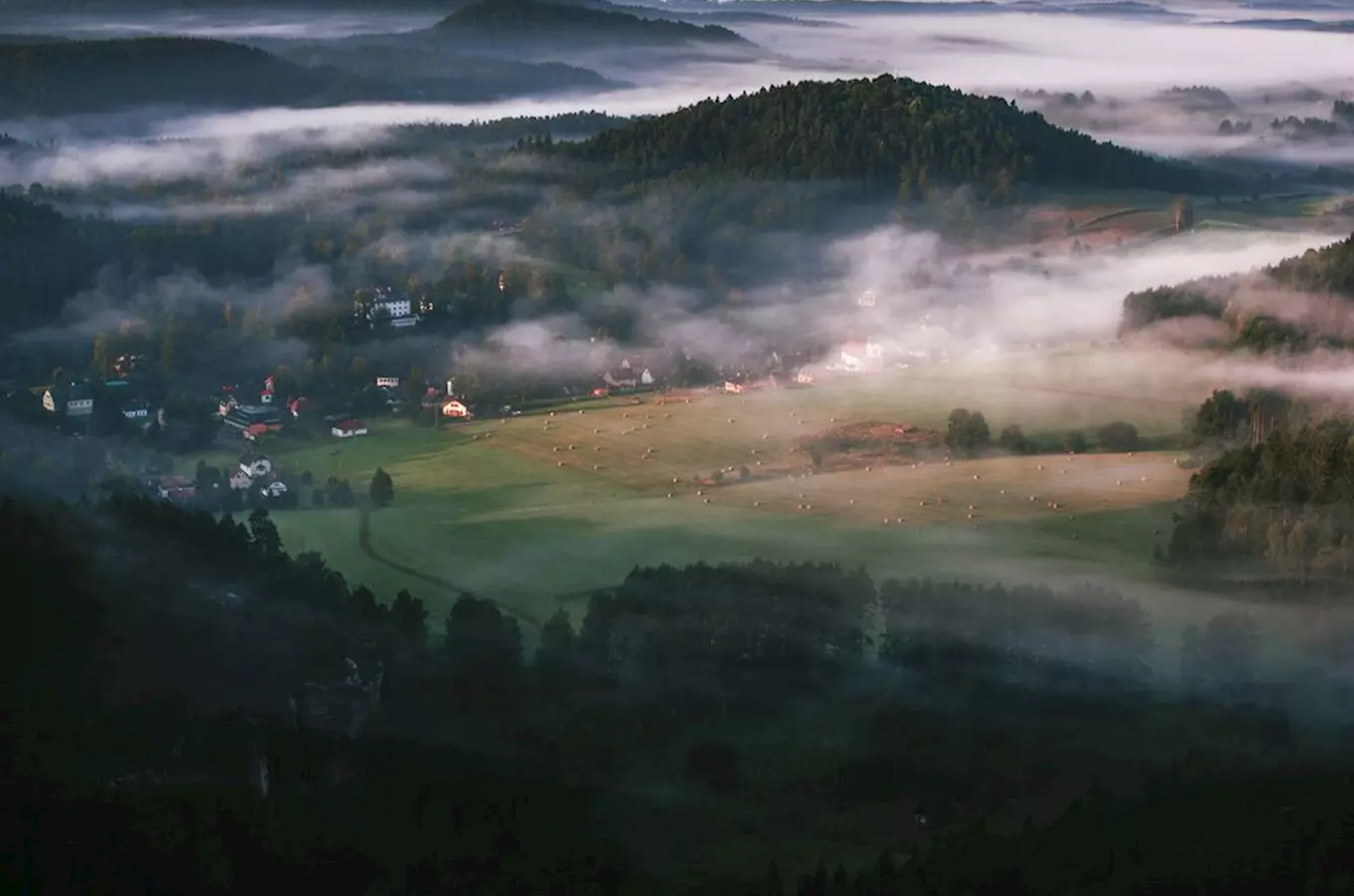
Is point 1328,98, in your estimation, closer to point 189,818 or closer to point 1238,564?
point 1238,564

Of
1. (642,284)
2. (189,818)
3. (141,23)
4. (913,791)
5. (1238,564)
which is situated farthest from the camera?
(141,23)

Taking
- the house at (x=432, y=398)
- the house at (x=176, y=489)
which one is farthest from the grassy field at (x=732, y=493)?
the house at (x=176, y=489)

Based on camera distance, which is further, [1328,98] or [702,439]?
[1328,98]

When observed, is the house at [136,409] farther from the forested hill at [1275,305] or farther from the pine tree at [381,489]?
the forested hill at [1275,305]

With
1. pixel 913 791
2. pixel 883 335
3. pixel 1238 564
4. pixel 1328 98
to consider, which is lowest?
pixel 913 791

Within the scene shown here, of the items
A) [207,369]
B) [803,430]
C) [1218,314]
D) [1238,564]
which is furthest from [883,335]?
[207,369]

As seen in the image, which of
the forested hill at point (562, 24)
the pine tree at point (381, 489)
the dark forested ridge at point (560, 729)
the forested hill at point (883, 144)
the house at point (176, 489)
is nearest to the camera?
the dark forested ridge at point (560, 729)

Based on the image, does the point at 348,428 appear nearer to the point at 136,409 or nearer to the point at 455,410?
the point at 455,410
